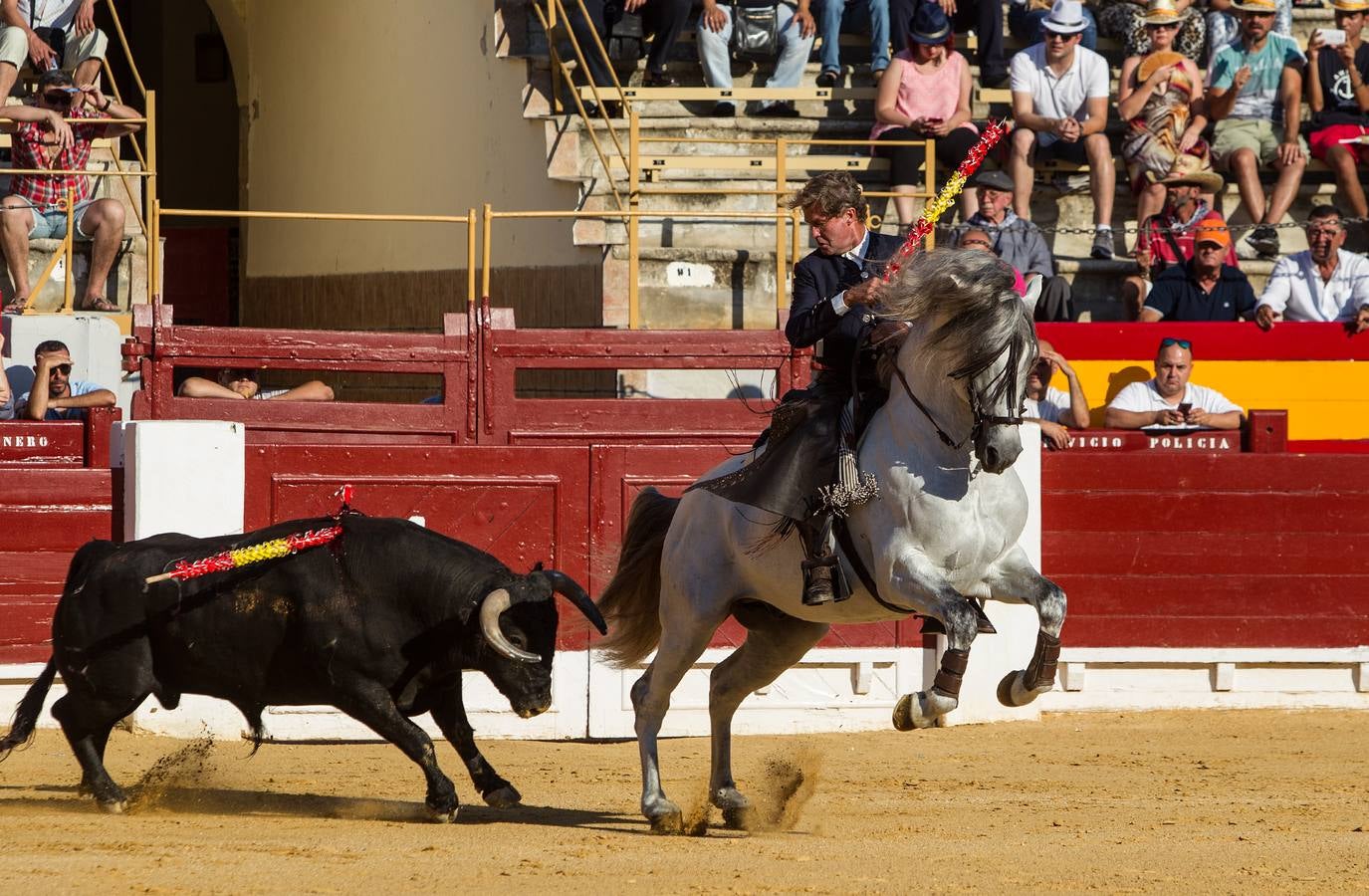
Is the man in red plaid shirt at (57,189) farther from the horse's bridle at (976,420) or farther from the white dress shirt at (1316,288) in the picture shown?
the horse's bridle at (976,420)

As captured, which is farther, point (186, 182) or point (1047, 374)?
point (186, 182)

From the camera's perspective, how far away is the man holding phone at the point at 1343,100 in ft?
Result: 39.6

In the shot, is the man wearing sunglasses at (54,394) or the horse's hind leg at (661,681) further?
the man wearing sunglasses at (54,394)

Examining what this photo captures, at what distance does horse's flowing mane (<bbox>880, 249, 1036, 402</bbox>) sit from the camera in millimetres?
5066

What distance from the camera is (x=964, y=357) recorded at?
5102 millimetres

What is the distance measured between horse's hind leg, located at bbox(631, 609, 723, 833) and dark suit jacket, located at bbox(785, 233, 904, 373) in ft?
2.97

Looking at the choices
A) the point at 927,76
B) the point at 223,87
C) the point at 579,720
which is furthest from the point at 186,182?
the point at 579,720

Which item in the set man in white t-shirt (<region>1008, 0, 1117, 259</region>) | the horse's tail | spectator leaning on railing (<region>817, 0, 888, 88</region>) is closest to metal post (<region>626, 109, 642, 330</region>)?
spectator leaning on railing (<region>817, 0, 888, 88</region>)

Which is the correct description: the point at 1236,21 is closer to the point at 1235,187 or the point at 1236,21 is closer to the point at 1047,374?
the point at 1235,187

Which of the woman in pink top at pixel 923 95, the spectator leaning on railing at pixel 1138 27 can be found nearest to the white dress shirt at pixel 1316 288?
the woman in pink top at pixel 923 95

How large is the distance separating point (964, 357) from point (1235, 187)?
25.9ft

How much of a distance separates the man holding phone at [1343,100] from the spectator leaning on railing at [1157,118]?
0.80 m

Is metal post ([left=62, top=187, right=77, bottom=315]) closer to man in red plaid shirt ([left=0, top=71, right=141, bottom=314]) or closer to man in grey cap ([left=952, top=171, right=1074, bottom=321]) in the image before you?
man in red plaid shirt ([left=0, top=71, right=141, bottom=314])

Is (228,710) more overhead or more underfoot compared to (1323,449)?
more underfoot
